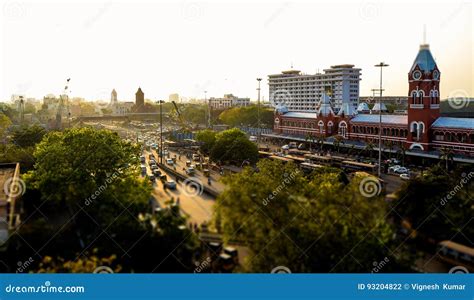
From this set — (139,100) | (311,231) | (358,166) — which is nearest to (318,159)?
(358,166)

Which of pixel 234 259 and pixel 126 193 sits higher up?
pixel 126 193

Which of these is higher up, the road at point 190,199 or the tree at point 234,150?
the tree at point 234,150

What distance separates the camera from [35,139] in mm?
51938

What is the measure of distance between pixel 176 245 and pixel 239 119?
84.7 m

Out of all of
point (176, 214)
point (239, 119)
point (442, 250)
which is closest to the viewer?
point (176, 214)

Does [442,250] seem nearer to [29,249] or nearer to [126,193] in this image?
[126,193]

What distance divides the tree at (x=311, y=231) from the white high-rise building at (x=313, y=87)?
94.9 m

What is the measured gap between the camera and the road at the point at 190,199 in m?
26.8

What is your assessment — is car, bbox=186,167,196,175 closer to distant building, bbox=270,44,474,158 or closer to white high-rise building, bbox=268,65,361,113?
distant building, bbox=270,44,474,158

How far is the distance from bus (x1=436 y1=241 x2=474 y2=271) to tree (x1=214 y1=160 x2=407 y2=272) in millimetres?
4659

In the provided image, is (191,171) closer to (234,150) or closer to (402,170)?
(234,150)

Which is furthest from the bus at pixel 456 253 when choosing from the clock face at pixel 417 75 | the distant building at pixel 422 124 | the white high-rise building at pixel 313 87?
the white high-rise building at pixel 313 87

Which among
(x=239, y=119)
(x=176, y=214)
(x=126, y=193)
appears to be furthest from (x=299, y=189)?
(x=239, y=119)

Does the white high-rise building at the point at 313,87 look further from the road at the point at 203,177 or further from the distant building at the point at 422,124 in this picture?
the road at the point at 203,177
